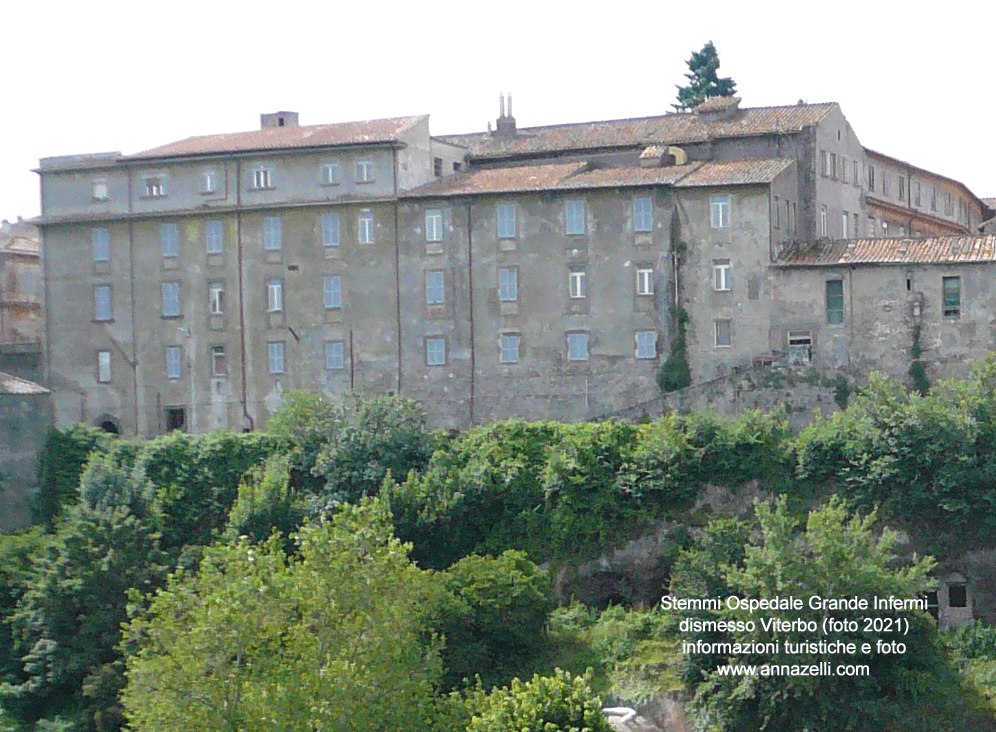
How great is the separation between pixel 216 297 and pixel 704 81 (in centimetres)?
2251

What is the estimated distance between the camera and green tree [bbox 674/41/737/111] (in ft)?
245

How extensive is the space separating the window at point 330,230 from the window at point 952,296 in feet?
56.9

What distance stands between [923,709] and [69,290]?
31638 millimetres

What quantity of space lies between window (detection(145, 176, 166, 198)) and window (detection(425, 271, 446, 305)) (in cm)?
884

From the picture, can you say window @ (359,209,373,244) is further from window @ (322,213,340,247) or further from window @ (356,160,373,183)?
window @ (356,160,373,183)

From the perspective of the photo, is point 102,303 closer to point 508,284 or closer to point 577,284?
point 508,284

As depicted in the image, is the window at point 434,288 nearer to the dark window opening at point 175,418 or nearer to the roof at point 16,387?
the dark window opening at point 175,418

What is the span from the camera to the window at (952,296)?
52.9m

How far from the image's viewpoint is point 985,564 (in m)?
46.3

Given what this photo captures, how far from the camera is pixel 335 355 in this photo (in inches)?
2339

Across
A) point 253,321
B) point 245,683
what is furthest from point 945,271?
point 245,683

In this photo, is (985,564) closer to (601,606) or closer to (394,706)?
(601,606)

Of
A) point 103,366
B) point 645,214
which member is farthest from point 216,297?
point 645,214

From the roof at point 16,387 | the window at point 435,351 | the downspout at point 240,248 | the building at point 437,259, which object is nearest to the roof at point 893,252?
the building at point 437,259
